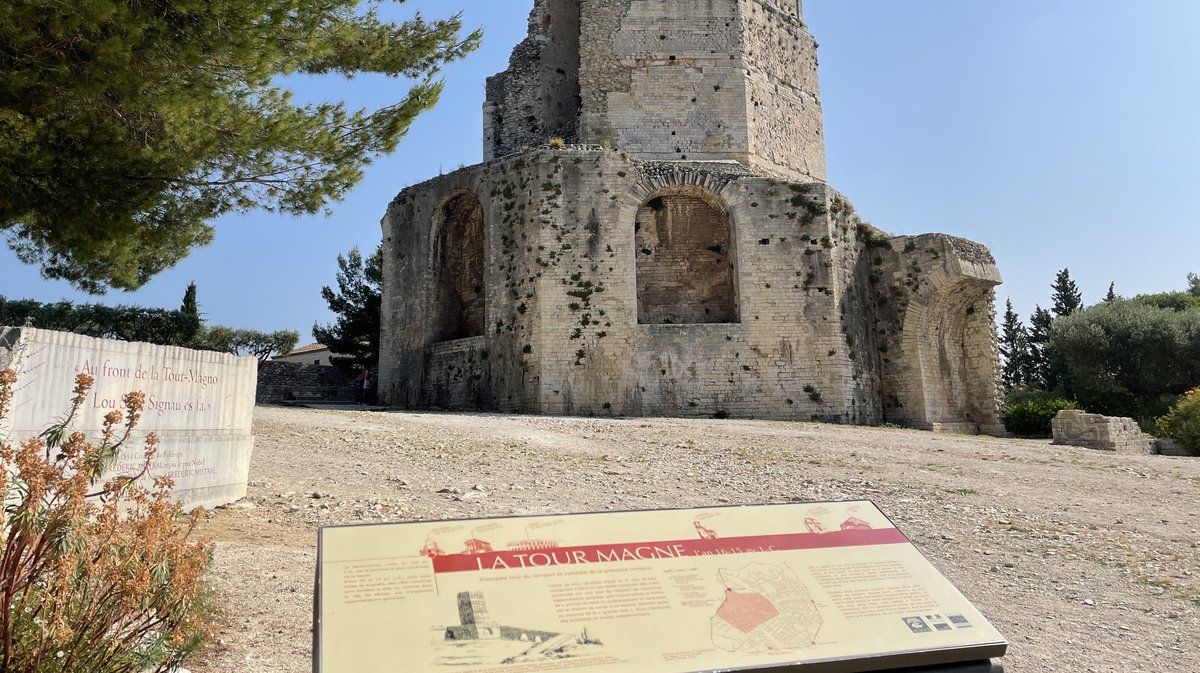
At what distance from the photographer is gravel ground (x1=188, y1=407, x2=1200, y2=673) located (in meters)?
3.51

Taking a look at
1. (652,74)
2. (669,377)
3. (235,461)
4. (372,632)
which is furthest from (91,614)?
(652,74)

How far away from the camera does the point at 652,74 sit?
17.0 meters

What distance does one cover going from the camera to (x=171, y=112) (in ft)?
16.2

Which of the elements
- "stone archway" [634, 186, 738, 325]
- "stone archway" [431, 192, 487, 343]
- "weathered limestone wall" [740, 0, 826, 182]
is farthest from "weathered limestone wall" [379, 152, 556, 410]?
"weathered limestone wall" [740, 0, 826, 182]

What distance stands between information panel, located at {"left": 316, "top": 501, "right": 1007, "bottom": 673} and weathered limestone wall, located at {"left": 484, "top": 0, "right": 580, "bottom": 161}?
1628 centimetres

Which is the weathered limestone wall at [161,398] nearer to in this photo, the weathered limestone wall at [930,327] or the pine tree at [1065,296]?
the weathered limestone wall at [930,327]

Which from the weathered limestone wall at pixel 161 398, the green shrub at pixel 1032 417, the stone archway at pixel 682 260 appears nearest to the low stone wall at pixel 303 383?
the stone archway at pixel 682 260

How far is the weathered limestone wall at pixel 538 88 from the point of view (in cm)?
1805

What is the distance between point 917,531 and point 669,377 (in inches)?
341

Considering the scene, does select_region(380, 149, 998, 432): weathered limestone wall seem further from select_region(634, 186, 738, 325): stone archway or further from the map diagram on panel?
the map diagram on panel

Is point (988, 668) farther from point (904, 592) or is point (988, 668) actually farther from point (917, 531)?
point (917, 531)

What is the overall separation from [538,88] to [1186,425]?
15.4m

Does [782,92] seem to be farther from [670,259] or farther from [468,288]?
[468,288]

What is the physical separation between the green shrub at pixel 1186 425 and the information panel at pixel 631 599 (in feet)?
44.4
